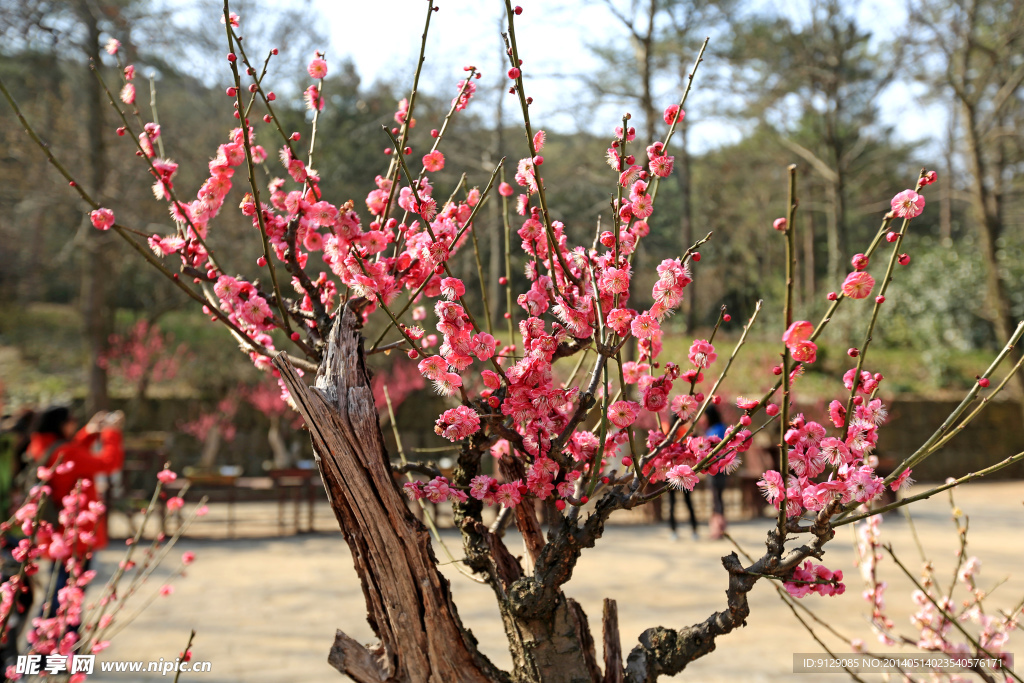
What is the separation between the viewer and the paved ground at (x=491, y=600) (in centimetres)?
405

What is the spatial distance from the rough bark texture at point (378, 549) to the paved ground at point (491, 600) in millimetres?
2635

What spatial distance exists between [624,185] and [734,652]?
11.5ft

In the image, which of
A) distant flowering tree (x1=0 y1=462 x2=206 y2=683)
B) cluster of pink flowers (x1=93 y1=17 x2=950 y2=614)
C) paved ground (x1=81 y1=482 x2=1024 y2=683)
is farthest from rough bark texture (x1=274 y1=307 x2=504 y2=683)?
paved ground (x1=81 y1=482 x2=1024 y2=683)

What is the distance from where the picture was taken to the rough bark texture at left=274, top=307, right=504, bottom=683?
1.42 metres

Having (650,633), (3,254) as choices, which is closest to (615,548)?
(650,633)

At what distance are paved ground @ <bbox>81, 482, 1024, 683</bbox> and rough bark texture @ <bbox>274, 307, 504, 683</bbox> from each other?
263 centimetres

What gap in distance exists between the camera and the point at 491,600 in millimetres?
5328

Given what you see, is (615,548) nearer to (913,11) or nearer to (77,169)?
(913,11)

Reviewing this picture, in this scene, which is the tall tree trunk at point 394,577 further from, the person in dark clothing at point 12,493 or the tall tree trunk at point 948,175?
the tall tree trunk at point 948,175

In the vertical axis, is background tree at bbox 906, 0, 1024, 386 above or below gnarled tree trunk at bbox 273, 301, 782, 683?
above

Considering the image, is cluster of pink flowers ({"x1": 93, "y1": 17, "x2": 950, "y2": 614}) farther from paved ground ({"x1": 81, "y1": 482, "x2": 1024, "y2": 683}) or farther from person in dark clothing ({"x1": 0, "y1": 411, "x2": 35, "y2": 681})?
paved ground ({"x1": 81, "y1": 482, "x2": 1024, "y2": 683})

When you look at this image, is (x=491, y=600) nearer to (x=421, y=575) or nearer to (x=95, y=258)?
(x=421, y=575)

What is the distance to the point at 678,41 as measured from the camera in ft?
33.3

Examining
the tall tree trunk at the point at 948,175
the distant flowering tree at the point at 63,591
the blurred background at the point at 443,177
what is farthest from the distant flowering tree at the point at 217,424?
the tall tree trunk at the point at 948,175
